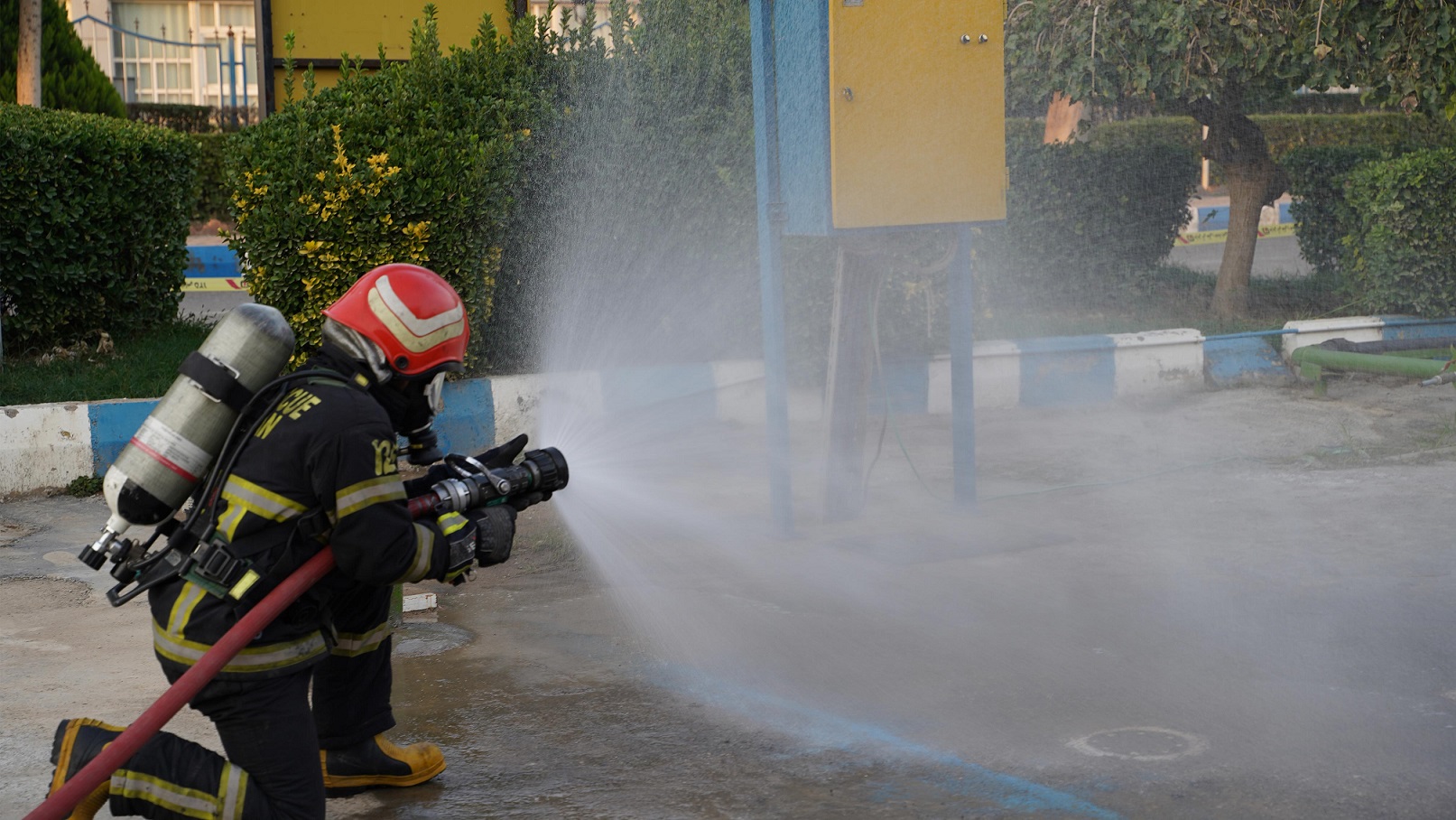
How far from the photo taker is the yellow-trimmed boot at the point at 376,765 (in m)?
3.53

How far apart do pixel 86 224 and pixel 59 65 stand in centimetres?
717

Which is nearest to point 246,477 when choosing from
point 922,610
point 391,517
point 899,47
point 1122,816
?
point 391,517

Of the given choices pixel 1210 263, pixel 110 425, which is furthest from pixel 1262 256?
pixel 110 425

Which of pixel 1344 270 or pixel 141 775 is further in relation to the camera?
pixel 1344 270

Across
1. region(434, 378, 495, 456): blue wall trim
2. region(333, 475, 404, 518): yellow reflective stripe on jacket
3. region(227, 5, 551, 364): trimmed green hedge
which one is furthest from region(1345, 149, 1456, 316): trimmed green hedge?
region(333, 475, 404, 518): yellow reflective stripe on jacket

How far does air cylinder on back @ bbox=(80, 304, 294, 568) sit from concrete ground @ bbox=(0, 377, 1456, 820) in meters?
0.97

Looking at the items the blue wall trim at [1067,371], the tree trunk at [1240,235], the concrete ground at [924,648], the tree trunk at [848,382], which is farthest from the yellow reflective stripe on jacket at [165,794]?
the tree trunk at [1240,235]

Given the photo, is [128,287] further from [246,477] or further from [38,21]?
[246,477]

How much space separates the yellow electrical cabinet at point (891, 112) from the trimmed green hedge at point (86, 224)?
4.37 metres

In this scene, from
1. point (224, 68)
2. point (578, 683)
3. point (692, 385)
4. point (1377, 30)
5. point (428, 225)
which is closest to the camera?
point (578, 683)

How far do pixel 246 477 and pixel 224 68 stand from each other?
31504 millimetres

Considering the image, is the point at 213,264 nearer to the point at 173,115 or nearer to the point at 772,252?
the point at 173,115

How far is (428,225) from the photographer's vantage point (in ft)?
23.1

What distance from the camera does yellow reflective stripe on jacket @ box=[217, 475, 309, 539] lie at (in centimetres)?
304
